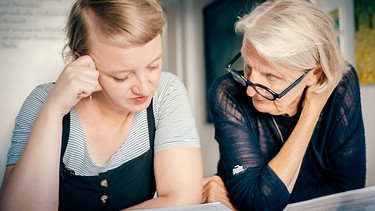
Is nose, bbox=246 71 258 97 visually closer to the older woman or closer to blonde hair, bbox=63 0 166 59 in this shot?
the older woman

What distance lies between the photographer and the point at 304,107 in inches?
34.4

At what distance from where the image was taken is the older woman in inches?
31.8

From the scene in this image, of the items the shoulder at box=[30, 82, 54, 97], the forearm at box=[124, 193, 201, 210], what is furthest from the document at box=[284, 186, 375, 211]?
the shoulder at box=[30, 82, 54, 97]

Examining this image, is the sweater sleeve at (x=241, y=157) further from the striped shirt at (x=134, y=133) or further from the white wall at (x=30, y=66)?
the white wall at (x=30, y=66)

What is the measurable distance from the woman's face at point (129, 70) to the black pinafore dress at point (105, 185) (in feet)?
0.21

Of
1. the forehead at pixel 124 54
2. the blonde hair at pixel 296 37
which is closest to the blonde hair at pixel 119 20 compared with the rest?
the forehead at pixel 124 54

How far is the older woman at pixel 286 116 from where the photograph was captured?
0.81m

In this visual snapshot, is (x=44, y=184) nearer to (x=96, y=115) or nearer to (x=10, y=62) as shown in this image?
(x=96, y=115)

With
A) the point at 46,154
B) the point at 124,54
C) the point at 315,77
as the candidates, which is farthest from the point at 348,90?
the point at 46,154

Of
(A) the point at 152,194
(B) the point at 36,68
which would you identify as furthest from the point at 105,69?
(B) the point at 36,68

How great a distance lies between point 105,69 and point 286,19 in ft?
1.25

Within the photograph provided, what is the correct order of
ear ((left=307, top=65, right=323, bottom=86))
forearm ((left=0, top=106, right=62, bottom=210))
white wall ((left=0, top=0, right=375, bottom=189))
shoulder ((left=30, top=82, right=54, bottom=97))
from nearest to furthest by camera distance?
forearm ((left=0, top=106, right=62, bottom=210)), shoulder ((left=30, top=82, right=54, bottom=97)), ear ((left=307, top=65, right=323, bottom=86)), white wall ((left=0, top=0, right=375, bottom=189))

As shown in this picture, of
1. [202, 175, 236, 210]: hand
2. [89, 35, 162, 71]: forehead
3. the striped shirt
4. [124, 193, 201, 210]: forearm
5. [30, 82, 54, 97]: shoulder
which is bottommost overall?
[202, 175, 236, 210]: hand

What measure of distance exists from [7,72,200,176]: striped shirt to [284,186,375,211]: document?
0.25 meters
